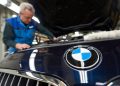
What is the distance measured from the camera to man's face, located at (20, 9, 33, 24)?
2777 mm

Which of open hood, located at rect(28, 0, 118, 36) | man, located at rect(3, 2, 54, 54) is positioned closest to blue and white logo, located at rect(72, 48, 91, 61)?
open hood, located at rect(28, 0, 118, 36)

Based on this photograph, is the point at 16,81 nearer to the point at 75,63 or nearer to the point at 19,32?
the point at 75,63

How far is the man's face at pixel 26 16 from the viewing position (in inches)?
109

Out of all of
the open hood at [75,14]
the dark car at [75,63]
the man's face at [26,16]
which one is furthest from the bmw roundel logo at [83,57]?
the man's face at [26,16]

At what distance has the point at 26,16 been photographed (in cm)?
276

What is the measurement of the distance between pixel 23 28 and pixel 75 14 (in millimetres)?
562

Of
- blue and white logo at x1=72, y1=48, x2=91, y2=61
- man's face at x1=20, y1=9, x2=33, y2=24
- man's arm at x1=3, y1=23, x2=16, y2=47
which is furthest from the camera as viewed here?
man's face at x1=20, y1=9, x2=33, y2=24

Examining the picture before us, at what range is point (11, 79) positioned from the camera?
5.38 feet

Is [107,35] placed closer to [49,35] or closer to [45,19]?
[45,19]

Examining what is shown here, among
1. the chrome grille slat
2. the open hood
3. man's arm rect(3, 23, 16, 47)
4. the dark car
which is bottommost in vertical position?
the chrome grille slat

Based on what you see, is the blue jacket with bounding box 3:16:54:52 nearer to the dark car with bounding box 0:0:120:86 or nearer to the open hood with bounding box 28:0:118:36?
the open hood with bounding box 28:0:118:36

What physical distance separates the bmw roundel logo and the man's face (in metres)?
1.29

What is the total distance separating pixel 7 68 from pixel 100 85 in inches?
24.5

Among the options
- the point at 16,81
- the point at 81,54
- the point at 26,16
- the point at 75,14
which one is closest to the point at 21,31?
the point at 26,16
